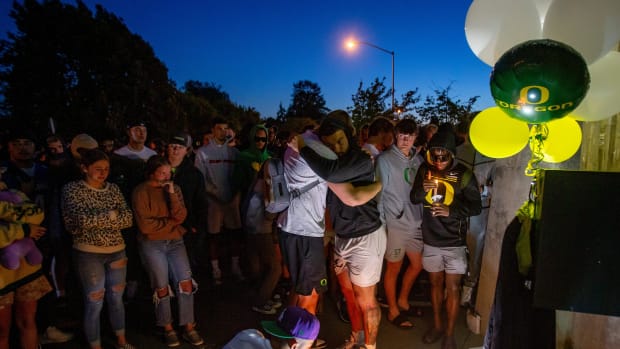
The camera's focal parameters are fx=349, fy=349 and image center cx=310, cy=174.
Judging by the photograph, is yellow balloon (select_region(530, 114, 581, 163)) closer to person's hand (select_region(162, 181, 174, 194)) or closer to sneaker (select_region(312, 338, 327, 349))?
sneaker (select_region(312, 338, 327, 349))

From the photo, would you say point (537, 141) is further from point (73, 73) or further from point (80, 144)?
point (73, 73)

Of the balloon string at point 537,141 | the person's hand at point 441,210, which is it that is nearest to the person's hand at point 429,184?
the person's hand at point 441,210

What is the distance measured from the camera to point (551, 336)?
1.88 meters

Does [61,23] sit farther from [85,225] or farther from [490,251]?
[490,251]

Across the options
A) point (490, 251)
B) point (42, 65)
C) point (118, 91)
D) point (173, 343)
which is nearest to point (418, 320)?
point (490, 251)

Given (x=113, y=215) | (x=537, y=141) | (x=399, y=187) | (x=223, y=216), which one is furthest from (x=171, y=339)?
(x=537, y=141)

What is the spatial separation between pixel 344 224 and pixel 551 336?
1.79 meters

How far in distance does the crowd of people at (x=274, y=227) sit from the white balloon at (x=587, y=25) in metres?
1.56

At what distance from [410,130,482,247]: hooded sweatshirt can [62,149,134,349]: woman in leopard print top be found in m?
3.15

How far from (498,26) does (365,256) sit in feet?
6.91

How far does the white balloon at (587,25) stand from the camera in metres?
1.85

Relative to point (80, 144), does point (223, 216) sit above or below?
below

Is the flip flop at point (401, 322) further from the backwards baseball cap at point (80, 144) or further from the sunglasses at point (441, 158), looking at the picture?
the backwards baseball cap at point (80, 144)

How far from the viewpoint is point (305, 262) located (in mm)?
3205
